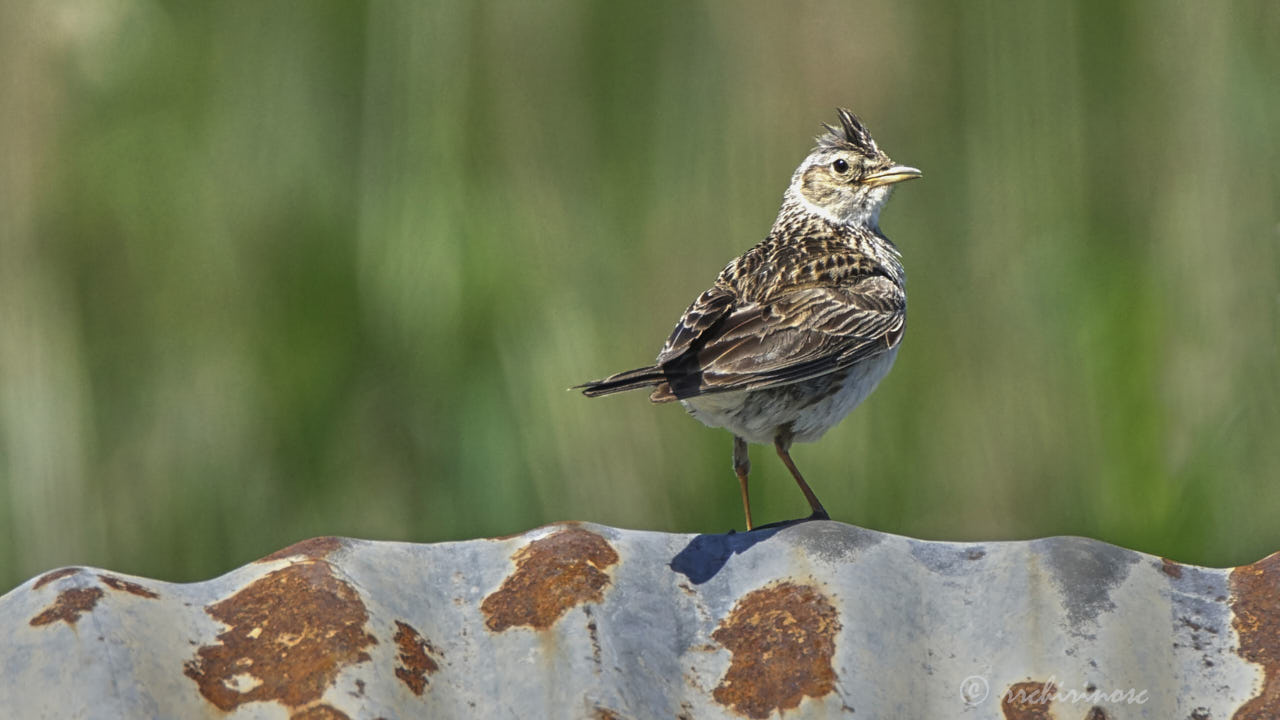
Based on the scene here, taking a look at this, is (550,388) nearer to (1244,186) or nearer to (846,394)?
(846,394)

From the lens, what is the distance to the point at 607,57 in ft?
16.5

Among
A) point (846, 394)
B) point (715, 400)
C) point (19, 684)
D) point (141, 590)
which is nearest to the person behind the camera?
point (19, 684)

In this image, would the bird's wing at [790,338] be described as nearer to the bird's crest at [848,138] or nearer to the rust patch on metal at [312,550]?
the bird's crest at [848,138]

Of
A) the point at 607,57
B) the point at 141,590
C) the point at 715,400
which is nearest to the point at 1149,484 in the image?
the point at 715,400

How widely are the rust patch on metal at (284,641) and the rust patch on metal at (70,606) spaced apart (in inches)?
5.8

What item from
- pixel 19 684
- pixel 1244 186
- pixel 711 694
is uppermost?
pixel 1244 186

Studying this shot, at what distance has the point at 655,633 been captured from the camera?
6.94 feet

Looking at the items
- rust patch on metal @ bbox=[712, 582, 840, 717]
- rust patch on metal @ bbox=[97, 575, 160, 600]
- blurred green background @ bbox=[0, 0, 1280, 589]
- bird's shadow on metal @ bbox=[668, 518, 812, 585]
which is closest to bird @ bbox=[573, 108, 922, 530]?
blurred green background @ bbox=[0, 0, 1280, 589]

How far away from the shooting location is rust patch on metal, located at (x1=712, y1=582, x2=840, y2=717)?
2.02 meters

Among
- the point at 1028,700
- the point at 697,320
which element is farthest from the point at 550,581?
the point at 697,320

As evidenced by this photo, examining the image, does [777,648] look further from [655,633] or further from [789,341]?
[789,341]

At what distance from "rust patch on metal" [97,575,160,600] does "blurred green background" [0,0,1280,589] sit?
2.87 m

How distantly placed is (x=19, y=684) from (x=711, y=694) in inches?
34.3

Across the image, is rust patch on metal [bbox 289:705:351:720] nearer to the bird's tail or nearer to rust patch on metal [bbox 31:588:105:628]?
rust patch on metal [bbox 31:588:105:628]
